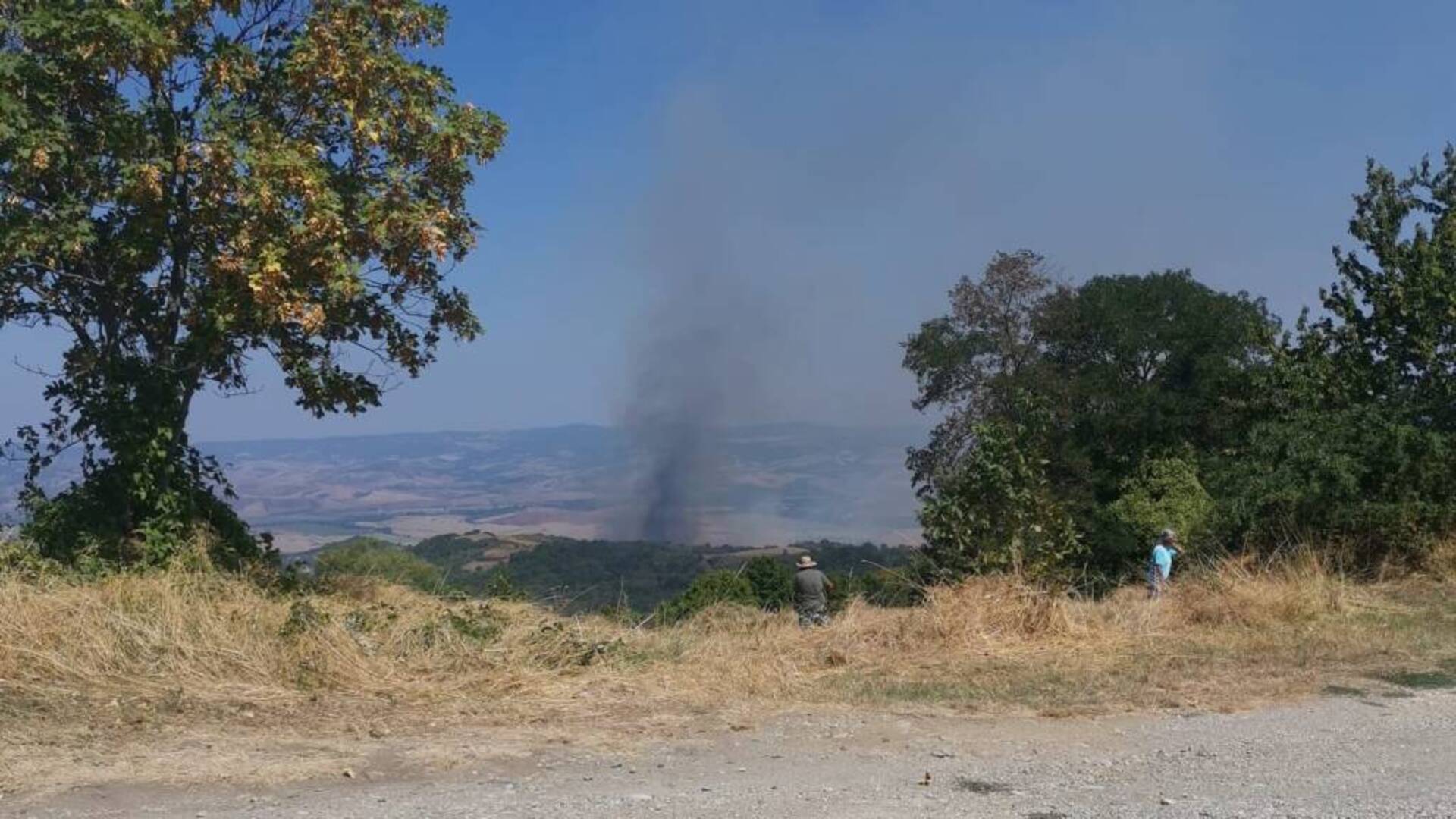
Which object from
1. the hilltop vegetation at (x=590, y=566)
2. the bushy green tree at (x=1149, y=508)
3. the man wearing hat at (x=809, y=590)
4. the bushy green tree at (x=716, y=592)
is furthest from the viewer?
the bushy green tree at (x=1149, y=508)

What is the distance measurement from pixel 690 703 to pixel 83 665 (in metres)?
3.79

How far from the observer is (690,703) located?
7.25 meters

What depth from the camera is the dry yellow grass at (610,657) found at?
702cm

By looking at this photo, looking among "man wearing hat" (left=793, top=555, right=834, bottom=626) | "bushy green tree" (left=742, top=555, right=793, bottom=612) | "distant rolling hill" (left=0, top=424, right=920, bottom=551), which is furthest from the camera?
"distant rolling hill" (left=0, top=424, right=920, bottom=551)

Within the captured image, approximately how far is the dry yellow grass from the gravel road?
0.69 m

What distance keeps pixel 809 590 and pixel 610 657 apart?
4.56 m

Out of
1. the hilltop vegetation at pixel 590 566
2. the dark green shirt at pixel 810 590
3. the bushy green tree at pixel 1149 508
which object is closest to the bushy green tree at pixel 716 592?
the hilltop vegetation at pixel 590 566

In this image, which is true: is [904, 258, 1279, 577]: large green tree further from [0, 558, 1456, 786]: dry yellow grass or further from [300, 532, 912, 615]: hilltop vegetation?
[0, 558, 1456, 786]: dry yellow grass

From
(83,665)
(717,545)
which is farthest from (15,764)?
(717,545)

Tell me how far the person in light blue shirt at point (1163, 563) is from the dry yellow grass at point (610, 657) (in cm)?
299

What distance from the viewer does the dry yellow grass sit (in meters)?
7.02

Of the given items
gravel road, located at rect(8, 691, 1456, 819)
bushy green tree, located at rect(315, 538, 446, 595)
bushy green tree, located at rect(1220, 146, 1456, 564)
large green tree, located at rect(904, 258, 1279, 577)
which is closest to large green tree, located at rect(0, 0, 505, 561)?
bushy green tree, located at rect(315, 538, 446, 595)

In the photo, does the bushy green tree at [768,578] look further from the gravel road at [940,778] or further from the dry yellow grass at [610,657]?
the gravel road at [940,778]

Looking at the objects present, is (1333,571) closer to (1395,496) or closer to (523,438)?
(1395,496)
